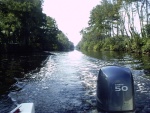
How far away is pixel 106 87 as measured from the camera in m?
5.53

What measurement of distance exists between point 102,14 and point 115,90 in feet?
240

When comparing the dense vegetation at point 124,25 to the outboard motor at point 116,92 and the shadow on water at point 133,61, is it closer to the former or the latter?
the shadow on water at point 133,61

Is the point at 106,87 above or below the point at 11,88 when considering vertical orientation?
above

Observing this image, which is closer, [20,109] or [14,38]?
[20,109]

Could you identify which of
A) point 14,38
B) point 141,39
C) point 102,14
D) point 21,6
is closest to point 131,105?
point 141,39

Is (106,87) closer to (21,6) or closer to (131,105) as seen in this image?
(131,105)

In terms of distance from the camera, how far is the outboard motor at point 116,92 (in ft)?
17.5

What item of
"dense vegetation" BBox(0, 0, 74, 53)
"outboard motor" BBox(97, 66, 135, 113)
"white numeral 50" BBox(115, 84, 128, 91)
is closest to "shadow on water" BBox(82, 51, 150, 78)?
"outboard motor" BBox(97, 66, 135, 113)

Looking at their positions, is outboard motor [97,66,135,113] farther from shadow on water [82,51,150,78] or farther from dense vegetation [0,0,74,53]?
dense vegetation [0,0,74,53]

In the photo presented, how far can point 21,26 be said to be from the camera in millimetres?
54719

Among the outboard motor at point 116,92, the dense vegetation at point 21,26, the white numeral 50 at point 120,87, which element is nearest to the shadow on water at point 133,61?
the outboard motor at point 116,92

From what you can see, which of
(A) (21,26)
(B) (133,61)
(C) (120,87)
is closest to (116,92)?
(C) (120,87)

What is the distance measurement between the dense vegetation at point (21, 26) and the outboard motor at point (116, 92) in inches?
1346

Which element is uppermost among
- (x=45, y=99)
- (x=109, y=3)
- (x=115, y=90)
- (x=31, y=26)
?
(x=109, y=3)
